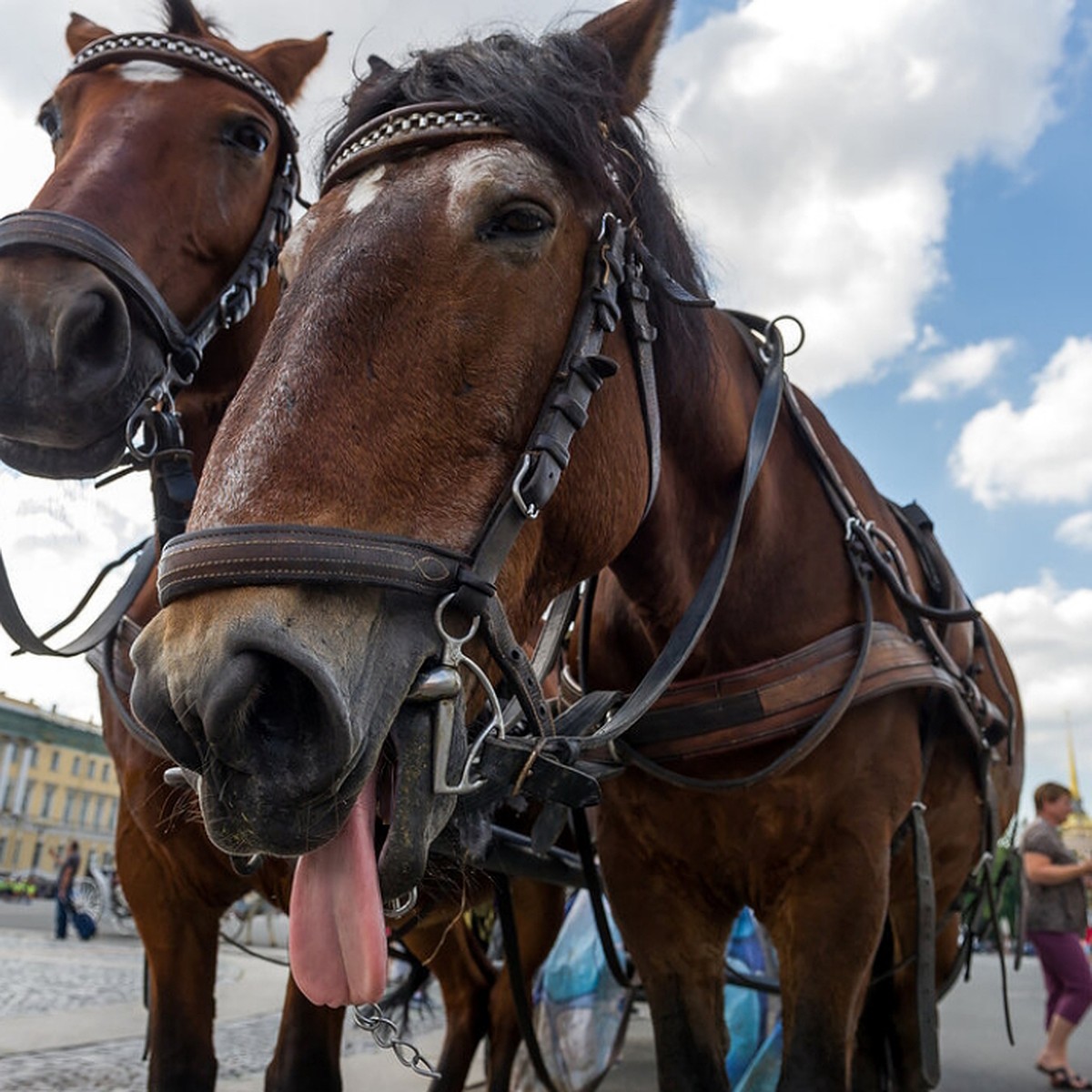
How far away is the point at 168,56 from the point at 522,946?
3.15 metres

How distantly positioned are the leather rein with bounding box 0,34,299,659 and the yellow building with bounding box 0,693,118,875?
58370mm

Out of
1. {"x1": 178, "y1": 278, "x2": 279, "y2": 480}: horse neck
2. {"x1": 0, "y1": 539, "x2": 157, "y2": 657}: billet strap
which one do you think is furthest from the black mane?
{"x1": 0, "y1": 539, "x2": 157, "y2": 657}: billet strap

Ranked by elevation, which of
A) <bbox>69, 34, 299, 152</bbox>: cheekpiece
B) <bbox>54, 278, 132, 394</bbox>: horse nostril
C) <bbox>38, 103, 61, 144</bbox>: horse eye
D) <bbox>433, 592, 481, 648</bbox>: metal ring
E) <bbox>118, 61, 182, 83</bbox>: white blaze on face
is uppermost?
<bbox>69, 34, 299, 152</bbox>: cheekpiece

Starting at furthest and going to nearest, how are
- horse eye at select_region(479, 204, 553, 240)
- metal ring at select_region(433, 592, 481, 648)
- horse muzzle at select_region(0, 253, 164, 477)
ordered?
horse muzzle at select_region(0, 253, 164, 477) → horse eye at select_region(479, 204, 553, 240) → metal ring at select_region(433, 592, 481, 648)

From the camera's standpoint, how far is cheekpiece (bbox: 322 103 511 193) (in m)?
1.79

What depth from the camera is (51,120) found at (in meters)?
2.80

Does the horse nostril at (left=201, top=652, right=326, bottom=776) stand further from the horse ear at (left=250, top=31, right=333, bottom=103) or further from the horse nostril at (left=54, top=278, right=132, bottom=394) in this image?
the horse ear at (left=250, top=31, right=333, bottom=103)

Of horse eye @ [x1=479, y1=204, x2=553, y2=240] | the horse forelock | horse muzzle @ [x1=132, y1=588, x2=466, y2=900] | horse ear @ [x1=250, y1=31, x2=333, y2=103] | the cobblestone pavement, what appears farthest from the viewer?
the cobblestone pavement

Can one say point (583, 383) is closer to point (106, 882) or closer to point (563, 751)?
point (563, 751)

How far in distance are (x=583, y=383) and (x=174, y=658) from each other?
2.42 ft

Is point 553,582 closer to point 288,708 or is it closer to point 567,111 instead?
point 288,708

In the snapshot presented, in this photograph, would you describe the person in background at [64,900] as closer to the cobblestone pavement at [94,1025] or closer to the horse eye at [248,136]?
the cobblestone pavement at [94,1025]

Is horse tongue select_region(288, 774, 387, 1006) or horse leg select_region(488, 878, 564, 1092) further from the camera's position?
horse leg select_region(488, 878, 564, 1092)

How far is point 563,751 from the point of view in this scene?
1769 millimetres
